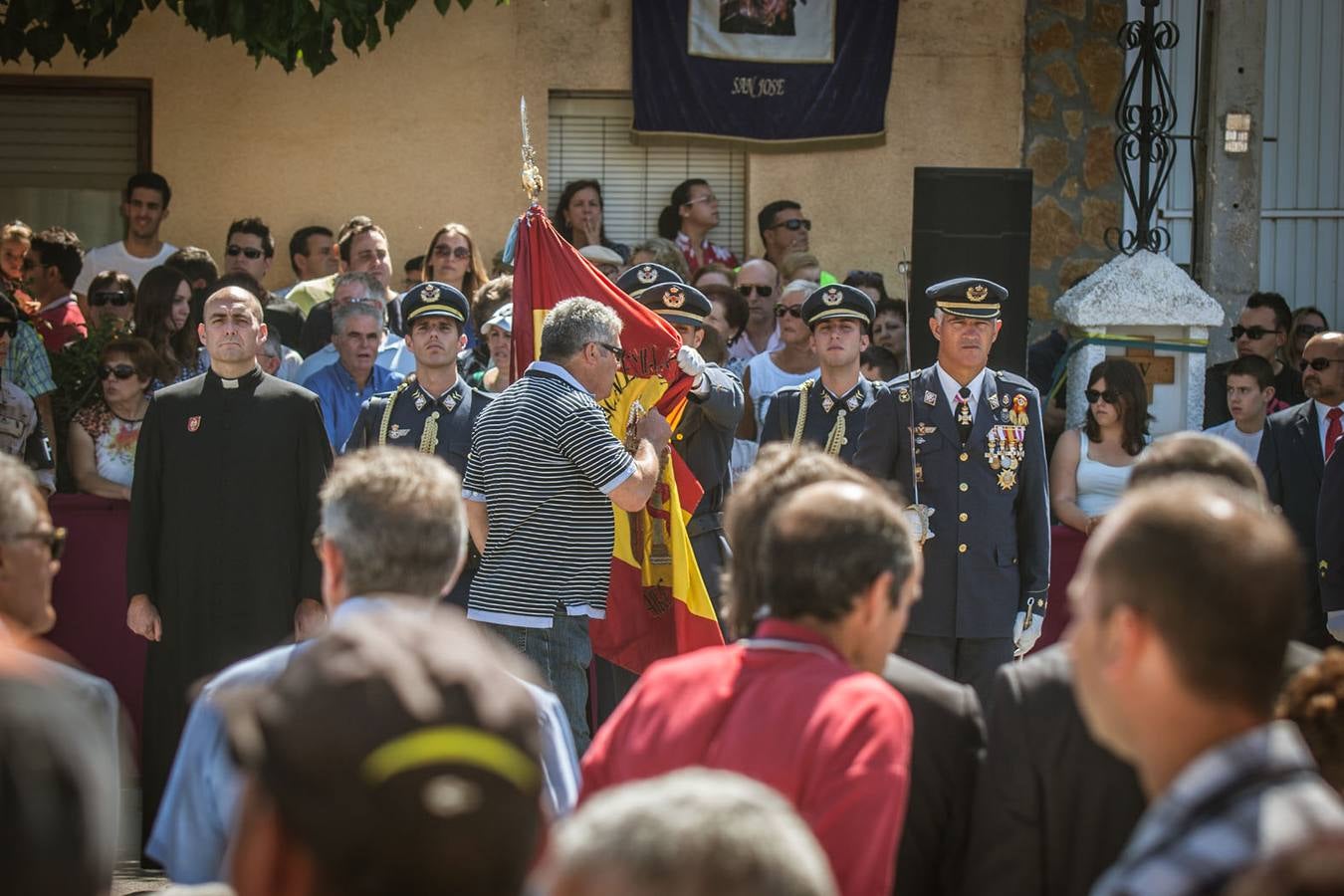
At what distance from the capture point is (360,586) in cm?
329

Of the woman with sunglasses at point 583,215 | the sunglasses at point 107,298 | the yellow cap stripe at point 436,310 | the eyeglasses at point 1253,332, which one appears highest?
the woman with sunglasses at point 583,215

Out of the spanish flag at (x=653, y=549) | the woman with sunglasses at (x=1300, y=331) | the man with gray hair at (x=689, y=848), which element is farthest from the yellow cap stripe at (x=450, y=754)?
the woman with sunglasses at (x=1300, y=331)

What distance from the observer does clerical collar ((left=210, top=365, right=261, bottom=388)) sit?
6723 mm

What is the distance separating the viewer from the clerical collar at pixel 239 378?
672 centimetres

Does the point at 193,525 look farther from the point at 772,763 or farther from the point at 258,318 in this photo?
the point at 772,763

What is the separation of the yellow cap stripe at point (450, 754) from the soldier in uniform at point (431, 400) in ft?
18.3

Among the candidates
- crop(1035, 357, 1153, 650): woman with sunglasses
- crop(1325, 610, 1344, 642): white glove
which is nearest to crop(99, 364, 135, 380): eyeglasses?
crop(1035, 357, 1153, 650): woman with sunglasses

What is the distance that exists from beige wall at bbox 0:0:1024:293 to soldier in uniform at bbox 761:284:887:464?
3.98 meters

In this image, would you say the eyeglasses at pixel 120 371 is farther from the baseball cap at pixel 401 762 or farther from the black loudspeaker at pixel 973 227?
the baseball cap at pixel 401 762

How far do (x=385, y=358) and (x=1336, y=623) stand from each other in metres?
4.73

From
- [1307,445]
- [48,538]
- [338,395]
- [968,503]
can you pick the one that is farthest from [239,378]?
[1307,445]

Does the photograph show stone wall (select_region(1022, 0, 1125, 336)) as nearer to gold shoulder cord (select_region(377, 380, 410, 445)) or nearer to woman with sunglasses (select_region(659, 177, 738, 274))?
woman with sunglasses (select_region(659, 177, 738, 274))

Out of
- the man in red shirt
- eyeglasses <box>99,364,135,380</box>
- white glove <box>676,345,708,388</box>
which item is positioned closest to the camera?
the man in red shirt

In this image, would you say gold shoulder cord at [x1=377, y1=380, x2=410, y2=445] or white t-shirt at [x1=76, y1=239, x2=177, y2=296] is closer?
gold shoulder cord at [x1=377, y1=380, x2=410, y2=445]
